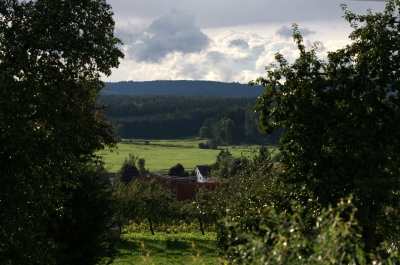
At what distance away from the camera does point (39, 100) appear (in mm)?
15625

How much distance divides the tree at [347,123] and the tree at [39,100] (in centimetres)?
557

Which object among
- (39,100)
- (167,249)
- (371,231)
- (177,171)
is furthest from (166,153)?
(39,100)

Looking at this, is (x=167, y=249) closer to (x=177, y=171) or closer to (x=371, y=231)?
(x=371, y=231)

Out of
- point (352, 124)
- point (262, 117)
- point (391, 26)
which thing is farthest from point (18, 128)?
point (391, 26)

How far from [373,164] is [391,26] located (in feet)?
14.6

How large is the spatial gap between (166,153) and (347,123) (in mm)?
135082

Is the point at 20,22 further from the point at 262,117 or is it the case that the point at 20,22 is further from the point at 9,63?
the point at 262,117

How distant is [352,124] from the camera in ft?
57.7

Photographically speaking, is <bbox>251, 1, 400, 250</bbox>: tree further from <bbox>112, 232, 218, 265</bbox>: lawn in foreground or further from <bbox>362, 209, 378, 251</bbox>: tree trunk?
<bbox>112, 232, 218, 265</bbox>: lawn in foreground

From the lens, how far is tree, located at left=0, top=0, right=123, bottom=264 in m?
15.3

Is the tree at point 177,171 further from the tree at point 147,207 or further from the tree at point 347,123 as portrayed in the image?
the tree at point 347,123

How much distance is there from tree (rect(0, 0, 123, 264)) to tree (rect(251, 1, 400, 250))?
219 inches

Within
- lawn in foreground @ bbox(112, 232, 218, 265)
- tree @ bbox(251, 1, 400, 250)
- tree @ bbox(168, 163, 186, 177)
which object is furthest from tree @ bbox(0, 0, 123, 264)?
tree @ bbox(168, 163, 186, 177)

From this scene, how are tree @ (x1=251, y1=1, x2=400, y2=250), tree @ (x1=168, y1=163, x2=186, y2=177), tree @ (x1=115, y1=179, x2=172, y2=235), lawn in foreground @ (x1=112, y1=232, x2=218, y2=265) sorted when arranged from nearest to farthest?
tree @ (x1=251, y1=1, x2=400, y2=250) < lawn in foreground @ (x1=112, y1=232, x2=218, y2=265) < tree @ (x1=115, y1=179, x2=172, y2=235) < tree @ (x1=168, y1=163, x2=186, y2=177)
